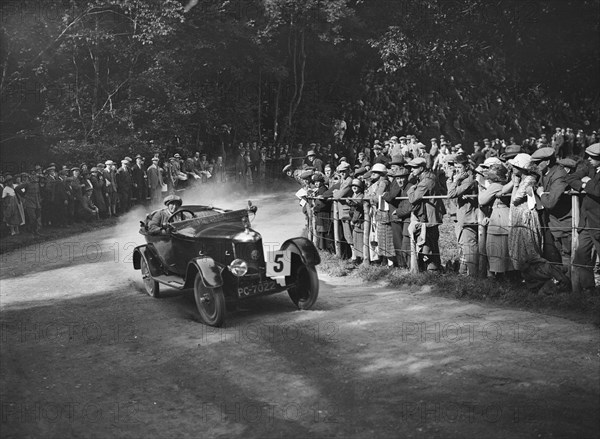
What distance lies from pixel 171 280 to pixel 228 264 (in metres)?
1.19

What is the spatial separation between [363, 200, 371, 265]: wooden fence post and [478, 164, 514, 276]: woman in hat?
307 centimetres

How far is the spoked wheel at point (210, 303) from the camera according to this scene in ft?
31.8

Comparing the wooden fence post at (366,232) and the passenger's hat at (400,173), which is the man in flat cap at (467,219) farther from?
the wooden fence post at (366,232)

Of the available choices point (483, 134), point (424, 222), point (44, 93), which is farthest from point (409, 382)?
point (483, 134)

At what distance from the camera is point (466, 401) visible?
21.3 feet

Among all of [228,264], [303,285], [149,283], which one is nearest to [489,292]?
[303,285]

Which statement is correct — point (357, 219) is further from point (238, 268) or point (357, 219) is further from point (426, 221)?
A: point (238, 268)

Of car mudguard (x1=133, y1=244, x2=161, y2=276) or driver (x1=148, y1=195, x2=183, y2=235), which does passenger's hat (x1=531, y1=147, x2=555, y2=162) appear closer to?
driver (x1=148, y1=195, x2=183, y2=235)

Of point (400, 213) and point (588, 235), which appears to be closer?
point (588, 235)

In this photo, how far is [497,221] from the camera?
1041 cm

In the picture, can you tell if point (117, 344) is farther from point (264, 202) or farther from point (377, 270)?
point (264, 202)

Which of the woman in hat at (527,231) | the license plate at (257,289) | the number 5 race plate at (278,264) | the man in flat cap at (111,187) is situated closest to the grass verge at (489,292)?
the woman in hat at (527,231)

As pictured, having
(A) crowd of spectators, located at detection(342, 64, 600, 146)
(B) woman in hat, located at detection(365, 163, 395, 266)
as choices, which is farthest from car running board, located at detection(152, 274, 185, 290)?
(A) crowd of spectators, located at detection(342, 64, 600, 146)

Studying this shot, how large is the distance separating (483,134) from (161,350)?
36453mm
